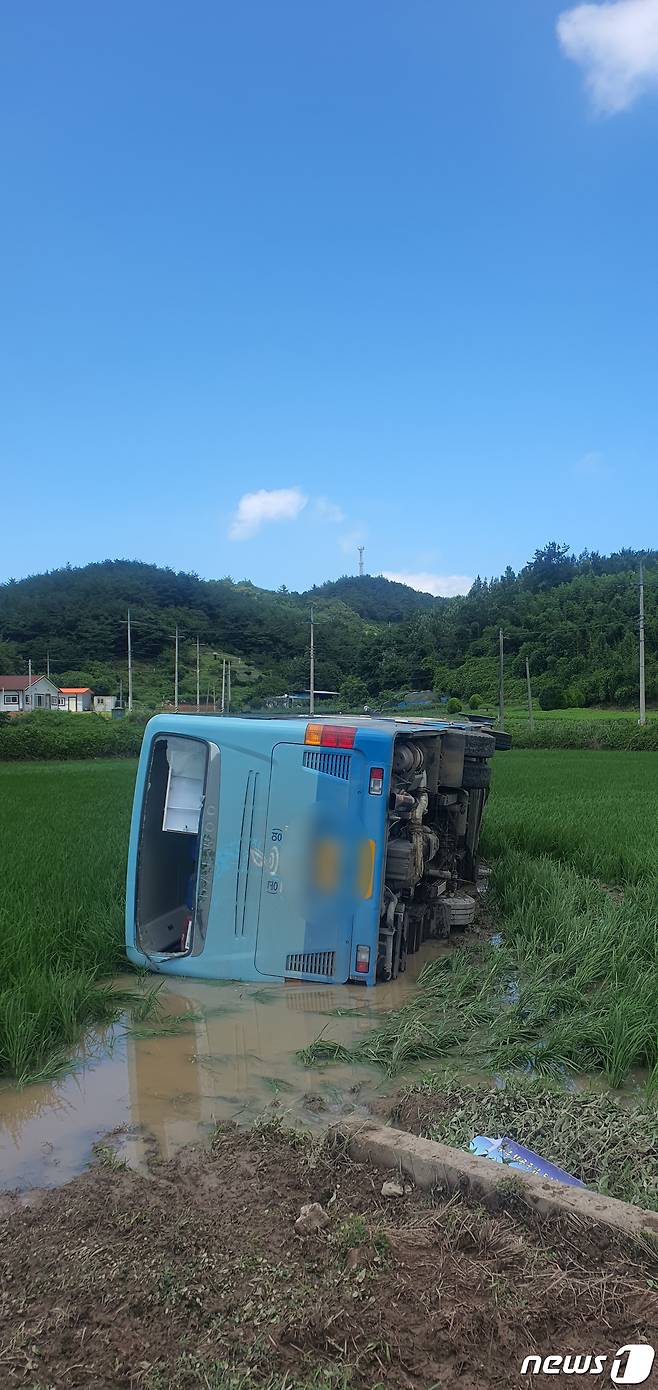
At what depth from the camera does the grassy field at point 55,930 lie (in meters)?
4.72

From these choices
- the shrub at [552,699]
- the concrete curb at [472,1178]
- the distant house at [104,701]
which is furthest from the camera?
the distant house at [104,701]

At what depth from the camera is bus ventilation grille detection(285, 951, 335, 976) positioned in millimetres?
5781

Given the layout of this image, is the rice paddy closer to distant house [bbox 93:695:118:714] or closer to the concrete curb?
the concrete curb

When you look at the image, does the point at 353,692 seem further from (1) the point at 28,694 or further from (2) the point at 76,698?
(1) the point at 28,694

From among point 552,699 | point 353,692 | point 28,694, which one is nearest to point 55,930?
point 353,692

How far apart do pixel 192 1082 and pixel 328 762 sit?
6.93ft

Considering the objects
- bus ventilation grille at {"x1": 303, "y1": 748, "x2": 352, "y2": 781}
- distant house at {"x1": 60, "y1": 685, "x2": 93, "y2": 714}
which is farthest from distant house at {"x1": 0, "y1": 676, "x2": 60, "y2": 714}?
bus ventilation grille at {"x1": 303, "y1": 748, "x2": 352, "y2": 781}

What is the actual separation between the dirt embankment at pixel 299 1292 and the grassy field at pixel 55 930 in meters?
1.65

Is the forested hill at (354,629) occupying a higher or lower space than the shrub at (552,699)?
higher

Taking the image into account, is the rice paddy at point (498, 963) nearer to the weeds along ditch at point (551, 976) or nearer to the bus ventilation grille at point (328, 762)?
the weeds along ditch at point (551, 976)

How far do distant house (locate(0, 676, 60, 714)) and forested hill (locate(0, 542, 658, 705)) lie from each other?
3.46 metres

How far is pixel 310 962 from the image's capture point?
580 cm

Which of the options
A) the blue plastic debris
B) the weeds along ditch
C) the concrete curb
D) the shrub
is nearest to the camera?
the concrete curb

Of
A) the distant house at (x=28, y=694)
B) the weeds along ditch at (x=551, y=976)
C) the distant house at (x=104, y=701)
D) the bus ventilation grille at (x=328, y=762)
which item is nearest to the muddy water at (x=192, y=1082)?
the weeds along ditch at (x=551, y=976)
